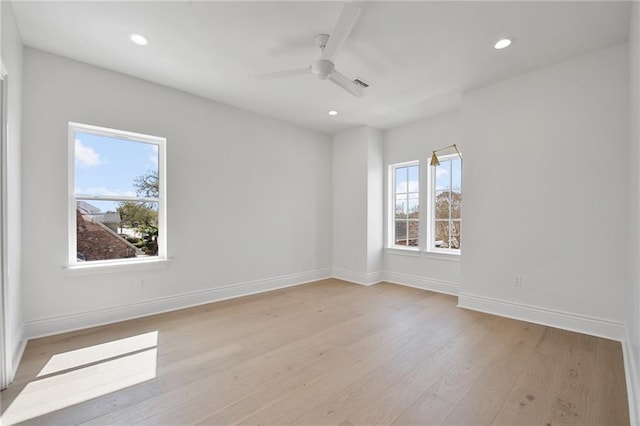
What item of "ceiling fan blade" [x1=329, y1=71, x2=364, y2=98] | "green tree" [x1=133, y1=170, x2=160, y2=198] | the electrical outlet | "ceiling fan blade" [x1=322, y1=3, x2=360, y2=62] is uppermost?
"ceiling fan blade" [x1=322, y1=3, x2=360, y2=62]

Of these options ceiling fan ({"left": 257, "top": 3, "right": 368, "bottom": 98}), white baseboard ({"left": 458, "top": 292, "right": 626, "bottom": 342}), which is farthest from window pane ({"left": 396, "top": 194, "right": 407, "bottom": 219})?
ceiling fan ({"left": 257, "top": 3, "right": 368, "bottom": 98})

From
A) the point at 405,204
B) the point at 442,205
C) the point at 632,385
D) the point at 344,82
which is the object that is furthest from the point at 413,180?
the point at 632,385

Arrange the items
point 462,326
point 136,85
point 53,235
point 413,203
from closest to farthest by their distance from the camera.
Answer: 1. point 53,235
2. point 462,326
3. point 136,85
4. point 413,203

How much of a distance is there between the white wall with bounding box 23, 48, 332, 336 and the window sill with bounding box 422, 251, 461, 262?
179 cm

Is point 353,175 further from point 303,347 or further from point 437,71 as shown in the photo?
point 303,347

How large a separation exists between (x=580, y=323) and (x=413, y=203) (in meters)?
2.65

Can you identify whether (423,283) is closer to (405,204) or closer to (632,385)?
(405,204)

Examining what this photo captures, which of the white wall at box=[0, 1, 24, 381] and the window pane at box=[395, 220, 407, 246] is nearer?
the white wall at box=[0, 1, 24, 381]

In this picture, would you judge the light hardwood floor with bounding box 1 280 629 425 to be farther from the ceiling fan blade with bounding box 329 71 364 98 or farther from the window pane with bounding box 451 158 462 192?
the ceiling fan blade with bounding box 329 71 364 98

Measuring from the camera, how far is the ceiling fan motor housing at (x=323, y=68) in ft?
8.37

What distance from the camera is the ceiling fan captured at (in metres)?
2.00

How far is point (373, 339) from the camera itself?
276 cm

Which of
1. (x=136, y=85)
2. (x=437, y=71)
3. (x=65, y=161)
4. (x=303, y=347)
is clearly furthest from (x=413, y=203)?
(x=65, y=161)

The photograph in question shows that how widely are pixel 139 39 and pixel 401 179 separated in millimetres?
4165
